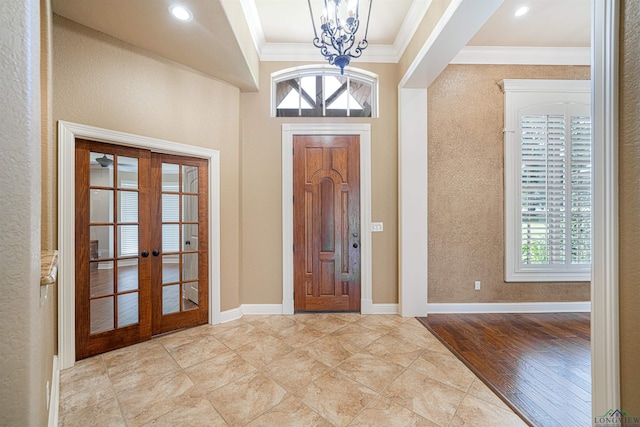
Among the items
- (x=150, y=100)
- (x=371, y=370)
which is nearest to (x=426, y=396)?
(x=371, y=370)

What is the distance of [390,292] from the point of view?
3.40m

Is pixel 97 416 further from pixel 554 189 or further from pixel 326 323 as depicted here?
pixel 554 189

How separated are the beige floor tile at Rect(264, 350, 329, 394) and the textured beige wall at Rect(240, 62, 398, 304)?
1.13 metres

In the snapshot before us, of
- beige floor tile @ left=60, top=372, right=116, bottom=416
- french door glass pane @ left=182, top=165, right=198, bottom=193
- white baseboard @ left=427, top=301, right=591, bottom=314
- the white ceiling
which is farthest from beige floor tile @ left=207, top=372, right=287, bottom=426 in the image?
the white ceiling

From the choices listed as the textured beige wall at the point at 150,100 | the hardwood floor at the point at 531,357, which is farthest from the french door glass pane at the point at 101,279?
the hardwood floor at the point at 531,357

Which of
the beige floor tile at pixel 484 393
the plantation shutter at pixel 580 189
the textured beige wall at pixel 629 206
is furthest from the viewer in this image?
the plantation shutter at pixel 580 189

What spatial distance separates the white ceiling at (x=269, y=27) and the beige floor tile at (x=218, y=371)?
9.74 feet

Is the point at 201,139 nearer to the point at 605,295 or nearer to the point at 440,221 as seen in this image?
the point at 440,221

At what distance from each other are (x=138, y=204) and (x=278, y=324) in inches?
80.2

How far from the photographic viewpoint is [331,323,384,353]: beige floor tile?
2.55 meters

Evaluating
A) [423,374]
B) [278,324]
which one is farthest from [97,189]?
[423,374]

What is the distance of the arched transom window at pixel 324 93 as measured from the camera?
346cm

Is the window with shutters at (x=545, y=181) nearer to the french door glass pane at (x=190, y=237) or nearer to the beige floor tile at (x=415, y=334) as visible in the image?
the beige floor tile at (x=415, y=334)

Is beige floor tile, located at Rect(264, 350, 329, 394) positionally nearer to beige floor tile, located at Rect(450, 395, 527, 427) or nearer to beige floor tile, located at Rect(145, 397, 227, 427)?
beige floor tile, located at Rect(145, 397, 227, 427)
